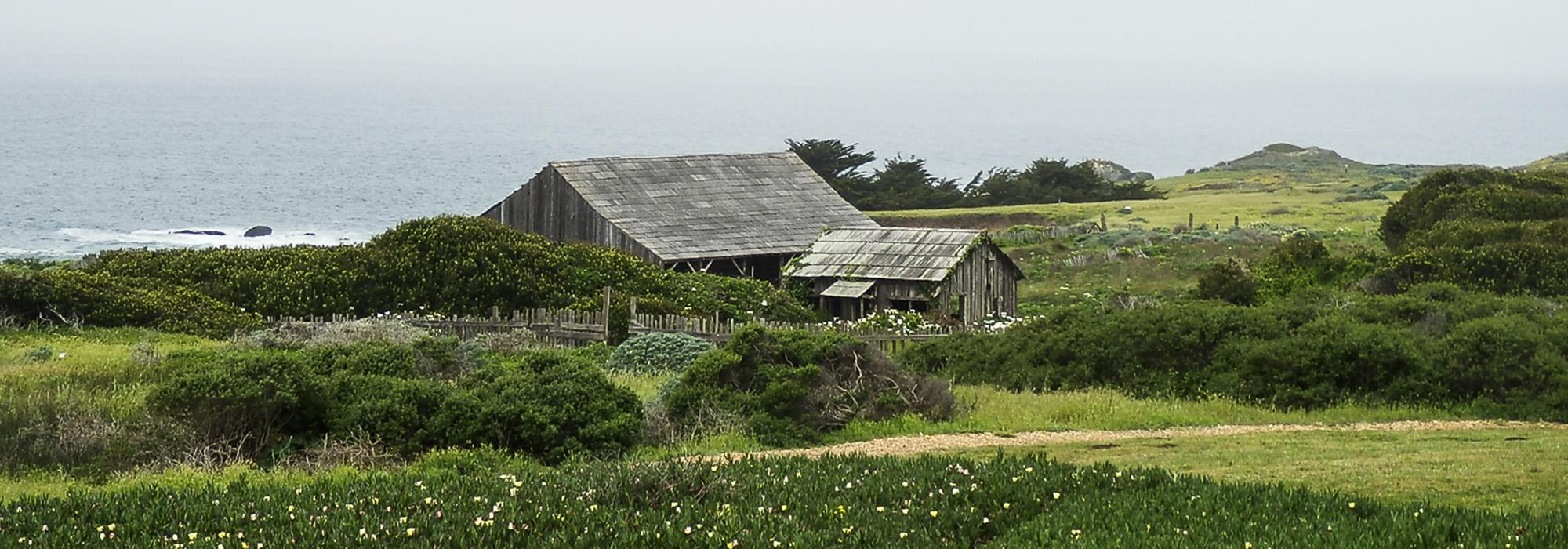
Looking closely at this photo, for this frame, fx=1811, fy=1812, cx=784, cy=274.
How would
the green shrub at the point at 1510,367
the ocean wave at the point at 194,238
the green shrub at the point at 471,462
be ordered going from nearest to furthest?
the green shrub at the point at 471,462, the green shrub at the point at 1510,367, the ocean wave at the point at 194,238

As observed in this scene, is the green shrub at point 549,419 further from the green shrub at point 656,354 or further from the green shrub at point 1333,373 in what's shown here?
the green shrub at point 1333,373

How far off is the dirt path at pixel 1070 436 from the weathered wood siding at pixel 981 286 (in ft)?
51.7

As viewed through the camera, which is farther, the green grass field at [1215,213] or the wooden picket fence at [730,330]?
the green grass field at [1215,213]

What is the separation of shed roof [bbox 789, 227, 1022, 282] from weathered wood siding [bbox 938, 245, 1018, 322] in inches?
9.3

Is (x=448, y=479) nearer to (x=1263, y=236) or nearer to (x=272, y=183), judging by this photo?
(x=1263, y=236)

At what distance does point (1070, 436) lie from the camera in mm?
20281

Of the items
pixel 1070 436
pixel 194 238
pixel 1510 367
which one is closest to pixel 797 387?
pixel 1070 436

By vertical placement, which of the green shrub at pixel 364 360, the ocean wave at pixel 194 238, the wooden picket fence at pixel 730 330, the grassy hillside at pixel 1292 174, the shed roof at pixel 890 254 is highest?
the grassy hillside at pixel 1292 174

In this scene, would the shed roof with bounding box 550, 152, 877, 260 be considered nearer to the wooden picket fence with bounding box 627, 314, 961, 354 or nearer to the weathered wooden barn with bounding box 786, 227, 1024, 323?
the weathered wooden barn with bounding box 786, 227, 1024, 323

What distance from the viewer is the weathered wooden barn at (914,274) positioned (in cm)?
3728

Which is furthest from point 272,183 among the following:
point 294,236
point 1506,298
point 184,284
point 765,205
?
point 1506,298

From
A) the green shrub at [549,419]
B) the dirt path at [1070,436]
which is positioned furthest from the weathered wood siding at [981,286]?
the green shrub at [549,419]

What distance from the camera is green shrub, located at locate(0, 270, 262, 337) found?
3014 centimetres

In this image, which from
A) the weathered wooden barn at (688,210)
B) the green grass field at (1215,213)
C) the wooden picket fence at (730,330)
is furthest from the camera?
the green grass field at (1215,213)
